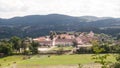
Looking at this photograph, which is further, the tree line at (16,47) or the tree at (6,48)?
the tree line at (16,47)

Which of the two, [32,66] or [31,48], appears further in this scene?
[31,48]

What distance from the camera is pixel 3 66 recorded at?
201 feet

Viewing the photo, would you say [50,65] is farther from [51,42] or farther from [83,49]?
[51,42]

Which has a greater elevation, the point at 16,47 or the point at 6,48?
the point at 6,48

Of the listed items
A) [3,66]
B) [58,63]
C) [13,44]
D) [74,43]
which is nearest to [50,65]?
[58,63]

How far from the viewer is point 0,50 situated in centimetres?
8356

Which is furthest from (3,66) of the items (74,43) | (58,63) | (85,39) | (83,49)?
(85,39)

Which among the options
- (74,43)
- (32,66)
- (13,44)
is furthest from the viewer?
(74,43)

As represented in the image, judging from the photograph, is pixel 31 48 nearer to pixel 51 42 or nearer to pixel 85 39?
pixel 51 42

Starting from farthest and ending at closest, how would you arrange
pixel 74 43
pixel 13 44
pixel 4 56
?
pixel 74 43
pixel 13 44
pixel 4 56

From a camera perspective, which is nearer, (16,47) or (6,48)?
(6,48)

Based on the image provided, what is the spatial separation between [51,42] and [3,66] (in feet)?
206

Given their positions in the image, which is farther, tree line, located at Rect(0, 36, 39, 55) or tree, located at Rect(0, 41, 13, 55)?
tree line, located at Rect(0, 36, 39, 55)

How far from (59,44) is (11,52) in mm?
39183
